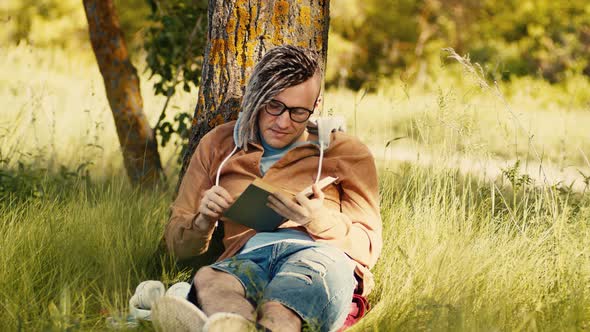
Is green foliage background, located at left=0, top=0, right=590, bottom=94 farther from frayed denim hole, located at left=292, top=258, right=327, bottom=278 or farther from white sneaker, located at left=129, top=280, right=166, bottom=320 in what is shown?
frayed denim hole, located at left=292, top=258, right=327, bottom=278

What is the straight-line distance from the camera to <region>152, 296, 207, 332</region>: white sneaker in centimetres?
289

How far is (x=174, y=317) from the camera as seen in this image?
2.94 m

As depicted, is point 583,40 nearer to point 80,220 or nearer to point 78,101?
point 78,101

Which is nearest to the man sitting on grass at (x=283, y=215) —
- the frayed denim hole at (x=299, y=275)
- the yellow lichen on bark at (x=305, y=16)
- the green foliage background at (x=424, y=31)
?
the frayed denim hole at (x=299, y=275)

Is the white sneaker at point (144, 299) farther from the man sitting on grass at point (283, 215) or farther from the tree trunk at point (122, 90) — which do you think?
the tree trunk at point (122, 90)

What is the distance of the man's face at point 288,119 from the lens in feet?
11.4

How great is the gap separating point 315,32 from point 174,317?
1.84m

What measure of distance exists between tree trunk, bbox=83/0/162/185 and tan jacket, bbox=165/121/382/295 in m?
2.27

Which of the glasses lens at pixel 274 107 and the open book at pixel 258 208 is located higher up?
the glasses lens at pixel 274 107

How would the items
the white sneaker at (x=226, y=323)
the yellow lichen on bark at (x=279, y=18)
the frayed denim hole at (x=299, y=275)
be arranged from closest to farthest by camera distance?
the white sneaker at (x=226, y=323) → the frayed denim hole at (x=299, y=275) → the yellow lichen on bark at (x=279, y=18)

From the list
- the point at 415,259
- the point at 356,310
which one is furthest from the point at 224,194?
the point at 415,259

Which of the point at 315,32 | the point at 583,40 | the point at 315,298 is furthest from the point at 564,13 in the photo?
the point at 315,298

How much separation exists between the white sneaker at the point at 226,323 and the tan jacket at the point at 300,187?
64 centimetres

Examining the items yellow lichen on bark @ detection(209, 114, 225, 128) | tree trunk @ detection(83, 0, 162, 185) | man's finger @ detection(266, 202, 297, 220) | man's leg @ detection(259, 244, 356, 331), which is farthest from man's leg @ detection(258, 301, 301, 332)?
tree trunk @ detection(83, 0, 162, 185)
